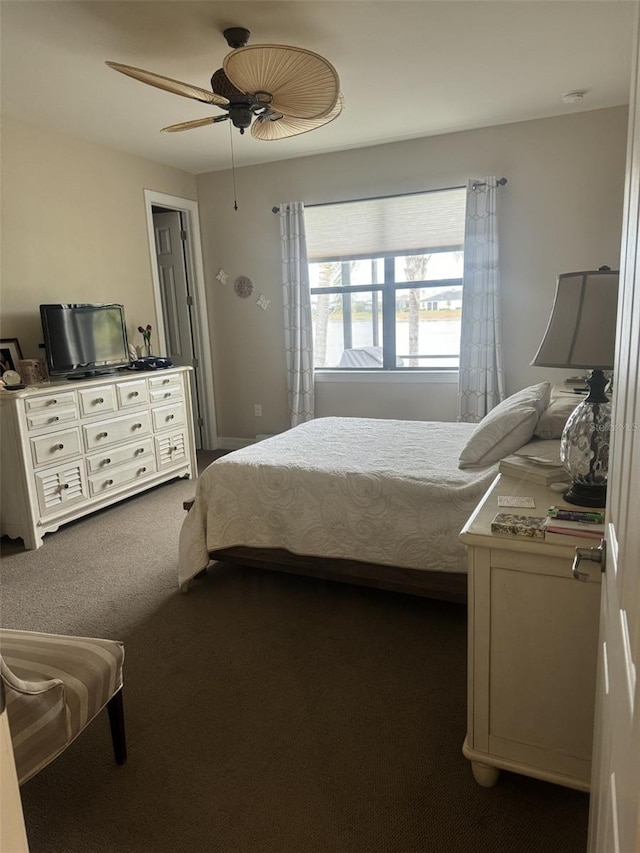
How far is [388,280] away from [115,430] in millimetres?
2668

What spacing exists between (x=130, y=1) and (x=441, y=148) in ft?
9.27

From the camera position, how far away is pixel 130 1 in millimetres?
2539

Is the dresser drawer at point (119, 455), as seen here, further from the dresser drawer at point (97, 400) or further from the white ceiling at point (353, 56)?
the white ceiling at point (353, 56)

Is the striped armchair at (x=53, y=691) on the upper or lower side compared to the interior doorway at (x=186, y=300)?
lower

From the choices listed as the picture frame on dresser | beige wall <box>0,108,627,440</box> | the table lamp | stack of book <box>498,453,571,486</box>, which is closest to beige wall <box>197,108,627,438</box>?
beige wall <box>0,108,627,440</box>

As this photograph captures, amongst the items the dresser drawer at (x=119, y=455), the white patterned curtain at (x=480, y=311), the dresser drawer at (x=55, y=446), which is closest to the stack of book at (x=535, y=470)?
the white patterned curtain at (x=480, y=311)

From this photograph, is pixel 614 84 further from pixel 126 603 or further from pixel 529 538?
pixel 126 603

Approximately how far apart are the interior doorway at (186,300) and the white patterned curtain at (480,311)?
104 inches

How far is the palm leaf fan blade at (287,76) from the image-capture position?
93.5 inches

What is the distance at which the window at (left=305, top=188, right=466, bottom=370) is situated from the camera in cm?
483

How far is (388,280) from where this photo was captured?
200 inches

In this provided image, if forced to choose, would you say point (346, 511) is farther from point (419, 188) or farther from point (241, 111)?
point (419, 188)

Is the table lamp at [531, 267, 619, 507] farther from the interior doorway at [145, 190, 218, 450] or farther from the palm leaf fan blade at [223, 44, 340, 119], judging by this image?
the interior doorway at [145, 190, 218, 450]

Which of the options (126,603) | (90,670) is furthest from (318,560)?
(90,670)
